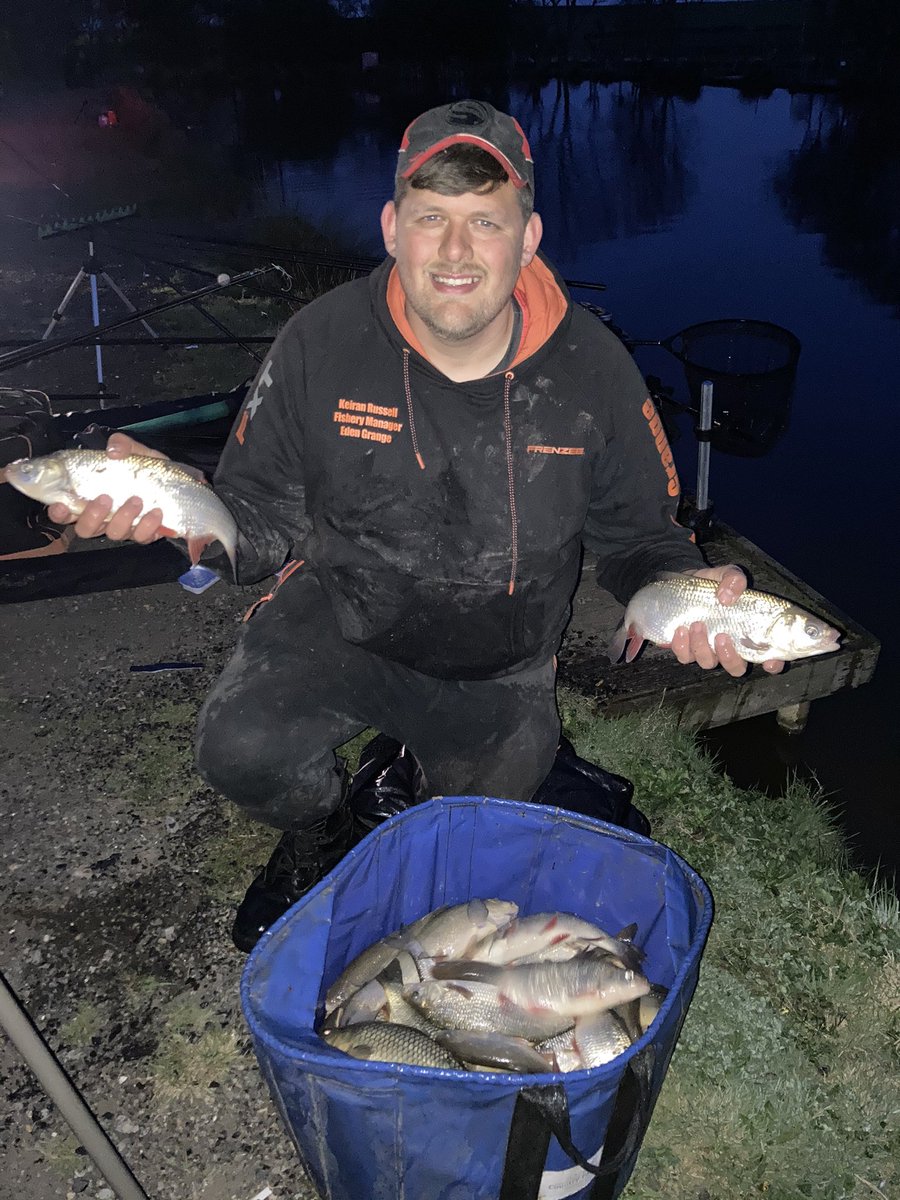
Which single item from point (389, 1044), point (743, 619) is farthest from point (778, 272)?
point (389, 1044)

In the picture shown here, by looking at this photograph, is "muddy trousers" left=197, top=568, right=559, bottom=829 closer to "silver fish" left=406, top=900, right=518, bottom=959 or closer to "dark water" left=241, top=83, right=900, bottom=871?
"silver fish" left=406, top=900, right=518, bottom=959

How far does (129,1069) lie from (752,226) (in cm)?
1999

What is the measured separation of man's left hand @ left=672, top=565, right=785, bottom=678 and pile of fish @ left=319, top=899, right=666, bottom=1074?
0.84 m

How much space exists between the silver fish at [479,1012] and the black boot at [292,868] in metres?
0.71

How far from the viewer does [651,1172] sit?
8.27ft

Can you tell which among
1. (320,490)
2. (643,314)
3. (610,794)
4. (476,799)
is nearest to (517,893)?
(476,799)

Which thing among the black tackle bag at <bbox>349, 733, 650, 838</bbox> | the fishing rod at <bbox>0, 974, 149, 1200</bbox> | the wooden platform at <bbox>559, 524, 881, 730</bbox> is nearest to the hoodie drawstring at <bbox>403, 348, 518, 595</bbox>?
the black tackle bag at <bbox>349, 733, 650, 838</bbox>

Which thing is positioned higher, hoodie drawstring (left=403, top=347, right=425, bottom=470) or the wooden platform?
hoodie drawstring (left=403, top=347, right=425, bottom=470)

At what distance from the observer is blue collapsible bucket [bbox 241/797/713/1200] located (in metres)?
1.87

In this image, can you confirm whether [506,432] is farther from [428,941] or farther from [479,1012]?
[479,1012]

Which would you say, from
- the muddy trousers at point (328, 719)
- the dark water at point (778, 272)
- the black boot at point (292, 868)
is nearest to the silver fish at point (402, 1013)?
the black boot at point (292, 868)

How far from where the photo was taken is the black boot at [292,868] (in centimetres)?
305

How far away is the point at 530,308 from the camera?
293 centimetres

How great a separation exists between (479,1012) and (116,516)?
1.72 metres
